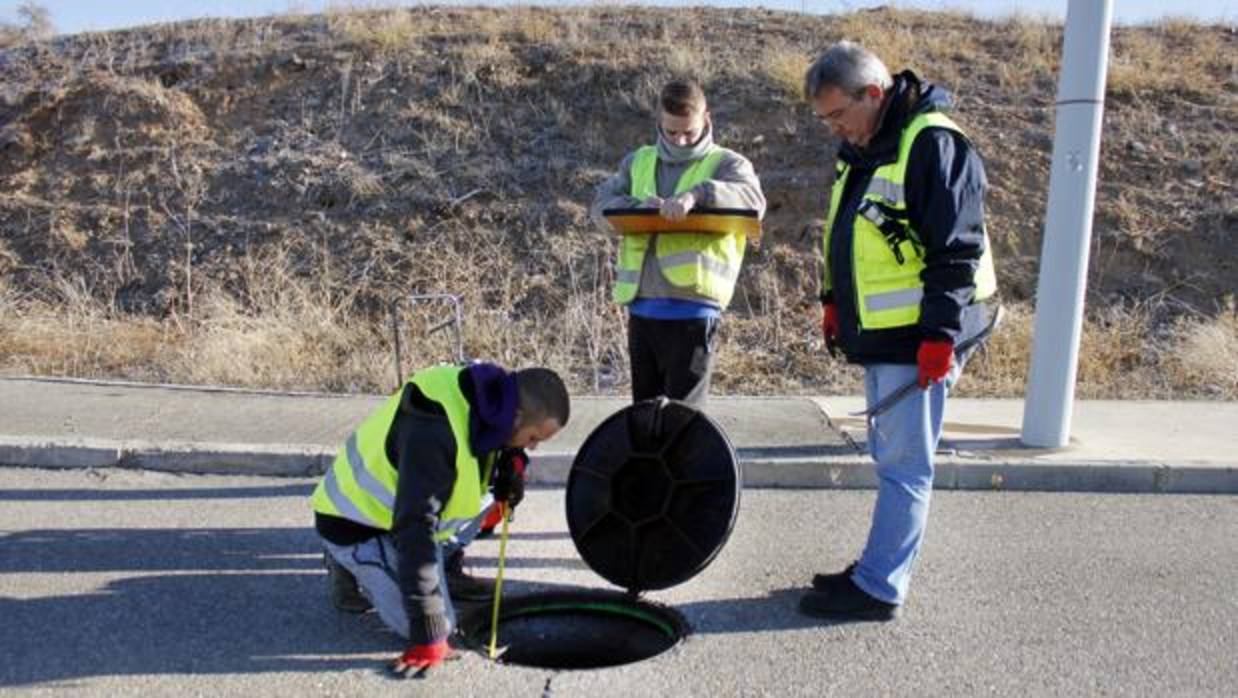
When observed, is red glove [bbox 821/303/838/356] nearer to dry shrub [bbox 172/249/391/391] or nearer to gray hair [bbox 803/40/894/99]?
gray hair [bbox 803/40/894/99]

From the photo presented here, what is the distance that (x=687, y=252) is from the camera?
4734 mm

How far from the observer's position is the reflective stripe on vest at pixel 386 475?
142 inches

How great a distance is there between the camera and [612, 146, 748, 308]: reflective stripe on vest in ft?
15.5

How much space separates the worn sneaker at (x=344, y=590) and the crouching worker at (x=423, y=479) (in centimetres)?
10

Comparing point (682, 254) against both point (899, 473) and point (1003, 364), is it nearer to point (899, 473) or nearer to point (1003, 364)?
point (899, 473)

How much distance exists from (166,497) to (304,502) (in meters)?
0.74

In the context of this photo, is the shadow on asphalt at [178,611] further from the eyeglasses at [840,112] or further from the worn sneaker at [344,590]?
the eyeglasses at [840,112]

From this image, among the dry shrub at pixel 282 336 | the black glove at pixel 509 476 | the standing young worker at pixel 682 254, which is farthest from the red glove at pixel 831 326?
the dry shrub at pixel 282 336

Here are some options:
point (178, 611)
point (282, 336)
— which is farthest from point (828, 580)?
Answer: point (282, 336)

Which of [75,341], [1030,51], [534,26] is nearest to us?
[75,341]

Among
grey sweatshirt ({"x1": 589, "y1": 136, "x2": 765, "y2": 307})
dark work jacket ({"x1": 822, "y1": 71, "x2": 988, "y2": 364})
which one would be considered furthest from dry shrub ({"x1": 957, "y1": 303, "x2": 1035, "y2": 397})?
dark work jacket ({"x1": 822, "y1": 71, "x2": 988, "y2": 364})

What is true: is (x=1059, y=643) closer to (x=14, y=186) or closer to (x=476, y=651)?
(x=476, y=651)

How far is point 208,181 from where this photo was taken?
13133mm

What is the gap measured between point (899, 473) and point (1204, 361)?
6.31 metres
